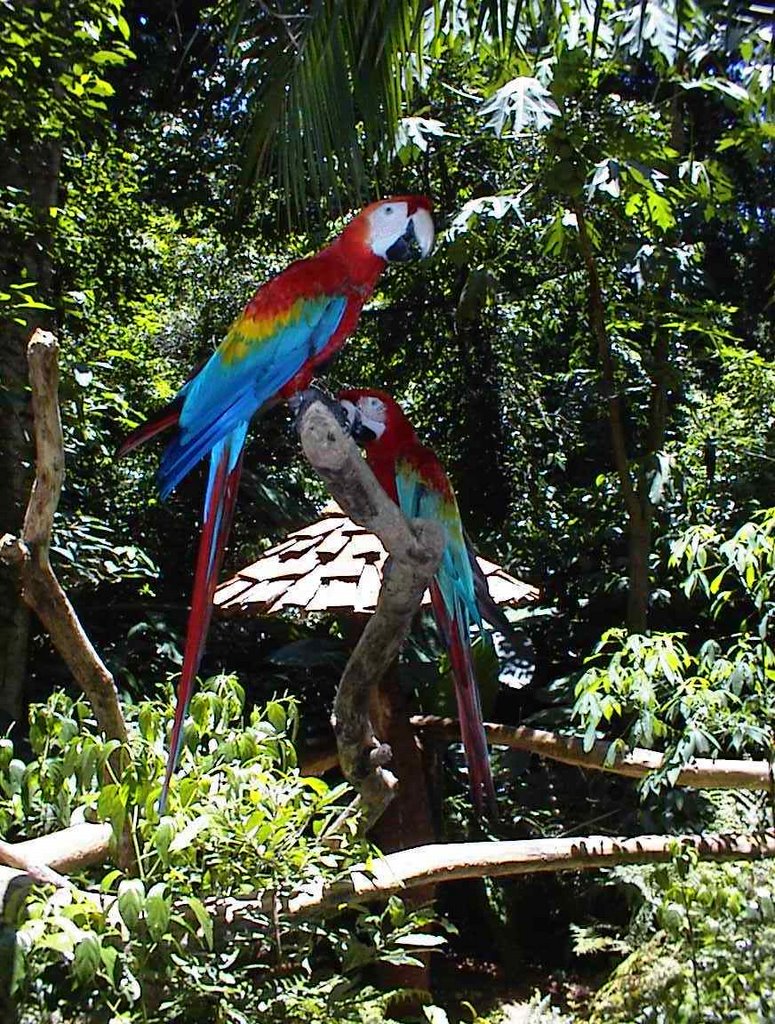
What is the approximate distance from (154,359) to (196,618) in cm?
232

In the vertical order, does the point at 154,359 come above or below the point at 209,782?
above

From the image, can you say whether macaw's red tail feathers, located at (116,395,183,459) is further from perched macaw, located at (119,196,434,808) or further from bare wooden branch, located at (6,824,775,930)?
bare wooden branch, located at (6,824,775,930)

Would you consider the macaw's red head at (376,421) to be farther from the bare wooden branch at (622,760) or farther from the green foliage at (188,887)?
the bare wooden branch at (622,760)

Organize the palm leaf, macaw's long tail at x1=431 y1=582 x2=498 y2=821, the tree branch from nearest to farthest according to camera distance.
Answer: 1. macaw's long tail at x1=431 y1=582 x2=498 y2=821
2. the palm leaf
3. the tree branch

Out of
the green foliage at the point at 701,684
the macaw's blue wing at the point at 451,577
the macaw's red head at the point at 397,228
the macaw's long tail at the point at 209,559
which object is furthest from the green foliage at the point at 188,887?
the macaw's red head at the point at 397,228

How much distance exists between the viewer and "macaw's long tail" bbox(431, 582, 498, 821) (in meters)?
1.44

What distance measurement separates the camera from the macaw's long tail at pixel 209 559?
126 cm

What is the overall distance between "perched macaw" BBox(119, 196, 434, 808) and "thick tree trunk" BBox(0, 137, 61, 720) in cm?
118

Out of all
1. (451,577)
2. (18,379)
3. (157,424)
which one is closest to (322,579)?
(451,577)

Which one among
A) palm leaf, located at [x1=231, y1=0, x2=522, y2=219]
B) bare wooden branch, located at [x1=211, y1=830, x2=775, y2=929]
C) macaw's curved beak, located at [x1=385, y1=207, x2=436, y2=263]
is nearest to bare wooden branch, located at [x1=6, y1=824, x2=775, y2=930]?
bare wooden branch, located at [x1=211, y1=830, x2=775, y2=929]

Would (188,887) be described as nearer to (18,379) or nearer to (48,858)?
(48,858)

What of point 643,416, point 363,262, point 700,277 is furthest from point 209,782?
point 643,416

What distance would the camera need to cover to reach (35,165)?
265 centimetres

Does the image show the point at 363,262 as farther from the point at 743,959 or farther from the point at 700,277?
the point at 700,277
